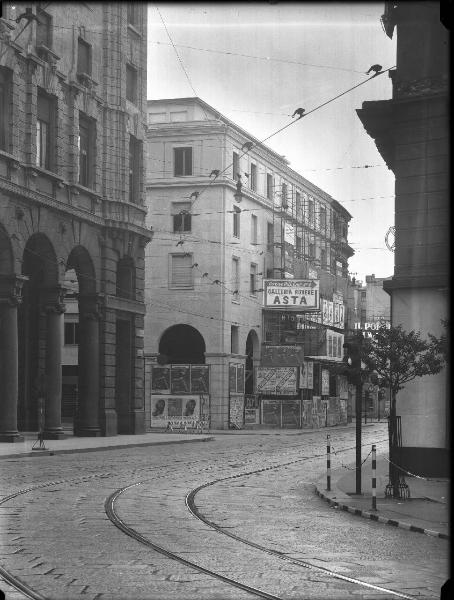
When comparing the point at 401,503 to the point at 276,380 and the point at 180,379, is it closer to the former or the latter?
the point at 180,379

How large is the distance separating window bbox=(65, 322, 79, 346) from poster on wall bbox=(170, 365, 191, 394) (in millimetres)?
9301

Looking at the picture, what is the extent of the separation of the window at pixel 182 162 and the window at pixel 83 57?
17.4m

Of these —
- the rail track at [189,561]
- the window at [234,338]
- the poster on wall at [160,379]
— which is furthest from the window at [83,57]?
the rail track at [189,561]

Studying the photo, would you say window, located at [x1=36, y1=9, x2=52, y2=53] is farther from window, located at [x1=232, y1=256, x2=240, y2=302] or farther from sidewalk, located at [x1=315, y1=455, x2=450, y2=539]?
window, located at [x1=232, y1=256, x2=240, y2=302]

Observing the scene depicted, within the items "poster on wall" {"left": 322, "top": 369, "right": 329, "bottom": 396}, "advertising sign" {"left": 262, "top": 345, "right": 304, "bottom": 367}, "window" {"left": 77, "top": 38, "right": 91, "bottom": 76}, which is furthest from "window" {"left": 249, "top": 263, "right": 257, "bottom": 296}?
"window" {"left": 77, "top": 38, "right": 91, "bottom": 76}

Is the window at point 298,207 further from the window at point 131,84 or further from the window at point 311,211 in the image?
the window at point 131,84

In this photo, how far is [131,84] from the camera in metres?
43.6

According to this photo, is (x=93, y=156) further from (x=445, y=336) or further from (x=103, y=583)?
(x=103, y=583)

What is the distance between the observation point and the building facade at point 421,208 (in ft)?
71.1

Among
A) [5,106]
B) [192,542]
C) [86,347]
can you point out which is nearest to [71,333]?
[86,347]

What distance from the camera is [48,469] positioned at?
24.4m

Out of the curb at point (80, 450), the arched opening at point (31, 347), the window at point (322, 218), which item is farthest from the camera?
the window at point (322, 218)

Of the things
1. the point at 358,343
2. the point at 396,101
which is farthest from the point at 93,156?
the point at 358,343

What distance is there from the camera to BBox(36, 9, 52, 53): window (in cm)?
3631
